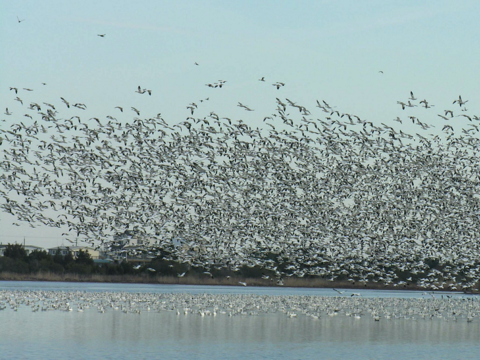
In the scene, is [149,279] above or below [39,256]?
below

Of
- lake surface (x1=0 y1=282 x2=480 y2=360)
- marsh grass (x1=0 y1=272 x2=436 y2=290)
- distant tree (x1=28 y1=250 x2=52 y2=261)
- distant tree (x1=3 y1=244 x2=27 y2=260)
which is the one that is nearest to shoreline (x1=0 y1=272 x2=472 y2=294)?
marsh grass (x1=0 y1=272 x2=436 y2=290)

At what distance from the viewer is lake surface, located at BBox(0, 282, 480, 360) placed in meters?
30.8

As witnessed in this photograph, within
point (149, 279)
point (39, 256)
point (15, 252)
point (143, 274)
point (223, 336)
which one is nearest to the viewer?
point (223, 336)

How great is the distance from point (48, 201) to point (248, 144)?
12.4 m

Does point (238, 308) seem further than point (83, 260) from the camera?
No

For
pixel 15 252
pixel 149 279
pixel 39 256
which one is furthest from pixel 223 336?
pixel 15 252

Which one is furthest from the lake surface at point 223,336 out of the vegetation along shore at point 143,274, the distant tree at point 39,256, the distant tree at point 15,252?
the distant tree at point 15,252

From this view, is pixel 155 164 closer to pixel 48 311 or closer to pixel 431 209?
pixel 48 311

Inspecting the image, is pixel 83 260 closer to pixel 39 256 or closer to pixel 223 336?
pixel 39 256

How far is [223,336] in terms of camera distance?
119ft

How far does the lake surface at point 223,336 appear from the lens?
30.8m

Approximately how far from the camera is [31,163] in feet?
147

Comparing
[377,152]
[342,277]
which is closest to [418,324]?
[377,152]

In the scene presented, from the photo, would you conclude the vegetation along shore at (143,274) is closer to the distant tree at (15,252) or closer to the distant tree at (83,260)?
the distant tree at (83,260)
